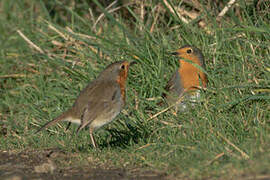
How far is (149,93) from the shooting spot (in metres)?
5.96

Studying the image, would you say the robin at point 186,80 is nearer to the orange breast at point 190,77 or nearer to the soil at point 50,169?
the orange breast at point 190,77

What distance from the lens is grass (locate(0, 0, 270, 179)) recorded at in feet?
12.6

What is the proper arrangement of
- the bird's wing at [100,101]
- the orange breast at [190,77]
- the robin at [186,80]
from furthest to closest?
the orange breast at [190,77]
the robin at [186,80]
the bird's wing at [100,101]

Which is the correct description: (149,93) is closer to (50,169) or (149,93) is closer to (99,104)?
(99,104)

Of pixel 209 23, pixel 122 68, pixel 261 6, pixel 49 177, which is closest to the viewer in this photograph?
pixel 49 177

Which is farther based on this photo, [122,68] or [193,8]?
[193,8]

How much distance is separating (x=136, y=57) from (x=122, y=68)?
49.0 inches

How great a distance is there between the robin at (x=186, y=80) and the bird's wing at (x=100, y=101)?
679 mm

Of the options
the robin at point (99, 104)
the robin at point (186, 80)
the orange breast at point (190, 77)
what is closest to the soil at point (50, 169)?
the robin at point (99, 104)

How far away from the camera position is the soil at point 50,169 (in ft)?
12.4

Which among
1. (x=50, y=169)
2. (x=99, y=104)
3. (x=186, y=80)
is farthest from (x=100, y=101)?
(x=186, y=80)

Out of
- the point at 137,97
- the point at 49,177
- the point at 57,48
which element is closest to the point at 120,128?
the point at 137,97

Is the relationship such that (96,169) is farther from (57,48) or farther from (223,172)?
(57,48)

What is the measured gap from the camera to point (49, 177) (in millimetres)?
3943
